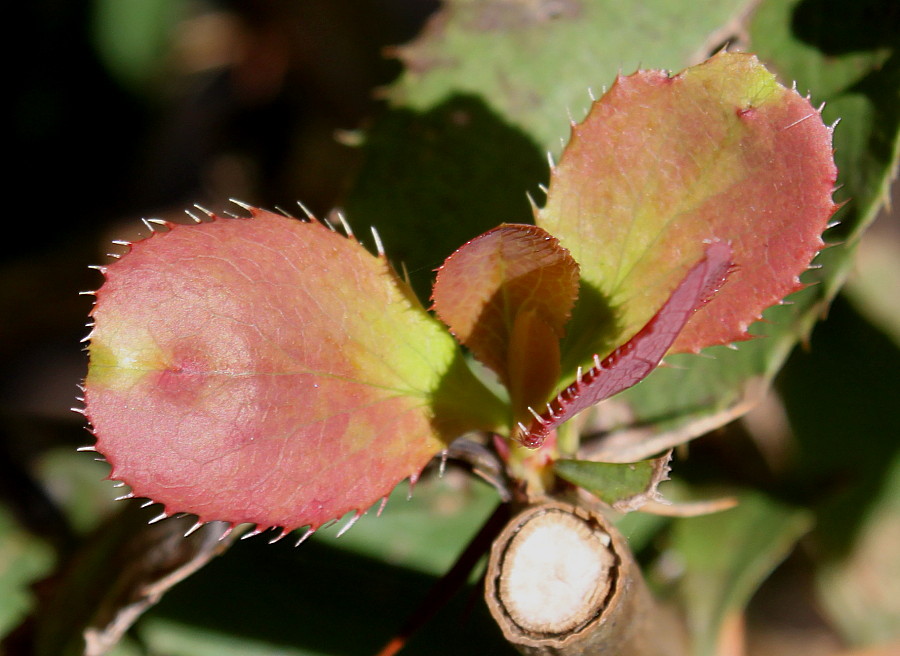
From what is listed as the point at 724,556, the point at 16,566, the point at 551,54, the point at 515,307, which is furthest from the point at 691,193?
the point at 16,566

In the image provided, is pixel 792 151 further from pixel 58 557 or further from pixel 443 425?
pixel 58 557

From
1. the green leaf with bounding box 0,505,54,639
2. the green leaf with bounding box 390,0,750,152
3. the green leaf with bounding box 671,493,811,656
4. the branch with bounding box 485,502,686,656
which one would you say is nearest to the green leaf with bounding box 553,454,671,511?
the branch with bounding box 485,502,686,656

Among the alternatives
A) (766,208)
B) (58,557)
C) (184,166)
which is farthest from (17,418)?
(766,208)

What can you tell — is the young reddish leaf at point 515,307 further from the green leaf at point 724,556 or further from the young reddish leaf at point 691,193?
the green leaf at point 724,556

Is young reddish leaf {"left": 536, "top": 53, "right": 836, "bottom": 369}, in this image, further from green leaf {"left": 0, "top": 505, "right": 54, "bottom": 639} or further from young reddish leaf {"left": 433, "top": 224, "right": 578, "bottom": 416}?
green leaf {"left": 0, "top": 505, "right": 54, "bottom": 639}

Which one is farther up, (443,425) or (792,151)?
(792,151)

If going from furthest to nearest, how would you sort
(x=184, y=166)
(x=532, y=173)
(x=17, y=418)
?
(x=184, y=166) < (x=17, y=418) < (x=532, y=173)
